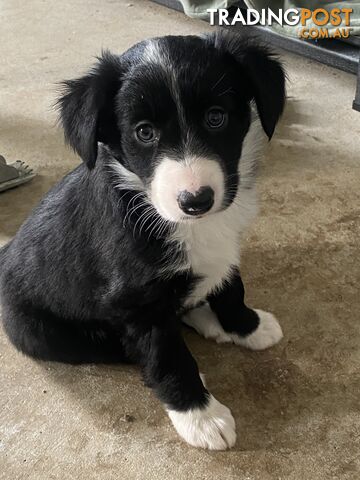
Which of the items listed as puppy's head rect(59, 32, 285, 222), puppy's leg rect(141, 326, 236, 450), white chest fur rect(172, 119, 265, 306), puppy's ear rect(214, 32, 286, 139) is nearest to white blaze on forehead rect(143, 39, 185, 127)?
puppy's head rect(59, 32, 285, 222)

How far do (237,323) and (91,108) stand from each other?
753 millimetres

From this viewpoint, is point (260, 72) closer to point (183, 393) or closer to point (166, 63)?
point (166, 63)

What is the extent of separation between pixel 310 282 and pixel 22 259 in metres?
0.88

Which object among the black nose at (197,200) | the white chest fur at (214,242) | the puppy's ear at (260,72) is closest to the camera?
the black nose at (197,200)

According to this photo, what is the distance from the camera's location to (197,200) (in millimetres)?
1118

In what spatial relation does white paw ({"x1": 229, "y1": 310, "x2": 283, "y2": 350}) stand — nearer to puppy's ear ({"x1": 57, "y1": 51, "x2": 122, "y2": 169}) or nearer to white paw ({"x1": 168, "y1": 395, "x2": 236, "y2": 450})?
white paw ({"x1": 168, "y1": 395, "x2": 236, "y2": 450})

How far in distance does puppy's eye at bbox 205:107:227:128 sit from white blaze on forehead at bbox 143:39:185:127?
0.20ft

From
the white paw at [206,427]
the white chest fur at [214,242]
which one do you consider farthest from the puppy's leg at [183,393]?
the white chest fur at [214,242]

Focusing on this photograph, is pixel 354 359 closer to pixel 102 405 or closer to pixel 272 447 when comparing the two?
pixel 272 447

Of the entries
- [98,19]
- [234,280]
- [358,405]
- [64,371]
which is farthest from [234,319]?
[98,19]

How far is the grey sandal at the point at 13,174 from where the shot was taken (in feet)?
7.45

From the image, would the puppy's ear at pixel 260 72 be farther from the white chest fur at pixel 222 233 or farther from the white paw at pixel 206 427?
the white paw at pixel 206 427

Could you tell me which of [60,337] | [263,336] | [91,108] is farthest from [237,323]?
[91,108]

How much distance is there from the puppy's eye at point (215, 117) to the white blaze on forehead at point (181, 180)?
84mm
